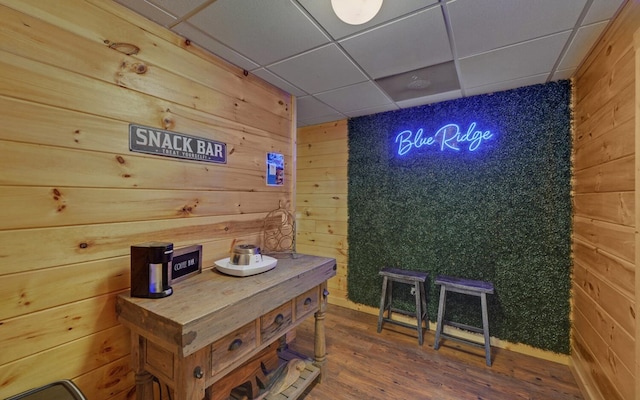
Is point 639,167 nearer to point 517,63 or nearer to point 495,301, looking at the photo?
point 517,63

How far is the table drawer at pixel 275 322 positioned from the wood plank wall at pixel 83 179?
0.68 metres

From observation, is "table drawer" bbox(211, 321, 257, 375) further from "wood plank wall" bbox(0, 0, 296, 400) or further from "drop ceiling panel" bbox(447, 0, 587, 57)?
"drop ceiling panel" bbox(447, 0, 587, 57)

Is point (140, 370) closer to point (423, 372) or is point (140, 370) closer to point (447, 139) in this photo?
point (423, 372)

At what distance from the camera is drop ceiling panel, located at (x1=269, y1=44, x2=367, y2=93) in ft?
6.22

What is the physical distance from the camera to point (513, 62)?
76.8 inches

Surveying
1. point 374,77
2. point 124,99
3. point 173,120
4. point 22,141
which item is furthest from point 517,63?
point 22,141

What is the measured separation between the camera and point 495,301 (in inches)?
98.8

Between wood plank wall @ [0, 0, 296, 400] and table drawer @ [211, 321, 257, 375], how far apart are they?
2.05 feet

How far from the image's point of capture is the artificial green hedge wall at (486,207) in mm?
2287

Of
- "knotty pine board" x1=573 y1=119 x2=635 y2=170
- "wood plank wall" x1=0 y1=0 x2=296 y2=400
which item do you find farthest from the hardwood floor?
"knotty pine board" x1=573 y1=119 x2=635 y2=170

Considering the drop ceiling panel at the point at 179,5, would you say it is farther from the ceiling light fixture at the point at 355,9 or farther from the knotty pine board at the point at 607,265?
the knotty pine board at the point at 607,265

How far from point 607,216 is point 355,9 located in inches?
79.3

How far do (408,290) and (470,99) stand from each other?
216cm

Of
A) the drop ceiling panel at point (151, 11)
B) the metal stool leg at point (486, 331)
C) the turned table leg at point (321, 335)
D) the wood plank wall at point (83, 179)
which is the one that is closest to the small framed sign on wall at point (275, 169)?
the wood plank wall at point (83, 179)
